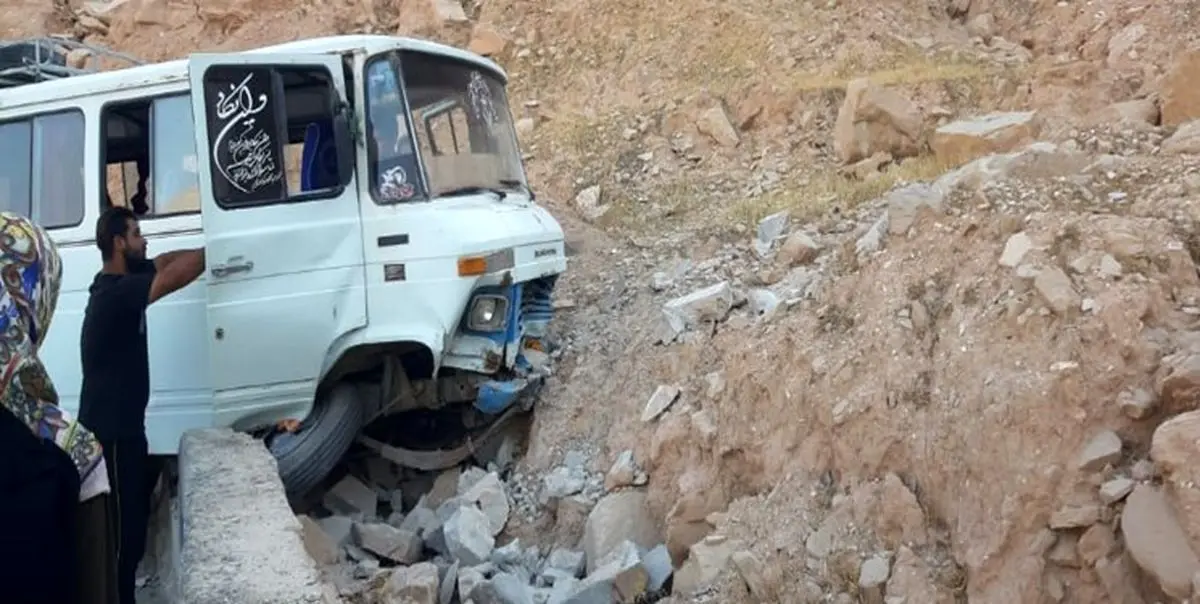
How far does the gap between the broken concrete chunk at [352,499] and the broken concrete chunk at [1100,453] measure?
12.4 ft

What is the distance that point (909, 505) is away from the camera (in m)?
4.80

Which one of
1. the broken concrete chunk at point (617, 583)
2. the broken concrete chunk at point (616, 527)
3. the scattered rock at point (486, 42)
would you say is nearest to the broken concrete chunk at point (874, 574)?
the broken concrete chunk at point (617, 583)

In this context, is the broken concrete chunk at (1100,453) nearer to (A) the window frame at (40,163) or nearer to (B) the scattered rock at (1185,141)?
(B) the scattered rock at (1185,141)

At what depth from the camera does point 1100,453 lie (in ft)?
14.1

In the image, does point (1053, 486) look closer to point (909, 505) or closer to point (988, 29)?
point (909, 505)

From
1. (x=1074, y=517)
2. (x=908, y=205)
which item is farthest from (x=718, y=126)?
(x=1074, y=517)

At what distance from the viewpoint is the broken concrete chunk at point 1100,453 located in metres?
4.29

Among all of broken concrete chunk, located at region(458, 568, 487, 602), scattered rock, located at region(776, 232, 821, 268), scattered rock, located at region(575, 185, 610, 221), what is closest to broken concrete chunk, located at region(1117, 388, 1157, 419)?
broken concrete chunk, located at region(458, 568, 487, 602)

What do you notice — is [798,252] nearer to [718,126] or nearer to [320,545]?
[320,545]

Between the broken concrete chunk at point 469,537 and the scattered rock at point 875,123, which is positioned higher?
the scattered rock at point 875,123

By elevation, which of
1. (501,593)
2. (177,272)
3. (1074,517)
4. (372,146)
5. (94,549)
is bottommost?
(501,593)

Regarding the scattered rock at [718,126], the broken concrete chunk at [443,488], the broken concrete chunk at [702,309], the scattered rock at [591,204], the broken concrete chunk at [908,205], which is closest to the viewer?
the broken concrete chunk at [908,205]

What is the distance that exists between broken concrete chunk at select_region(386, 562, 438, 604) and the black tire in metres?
1.02

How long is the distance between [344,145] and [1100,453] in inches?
147
